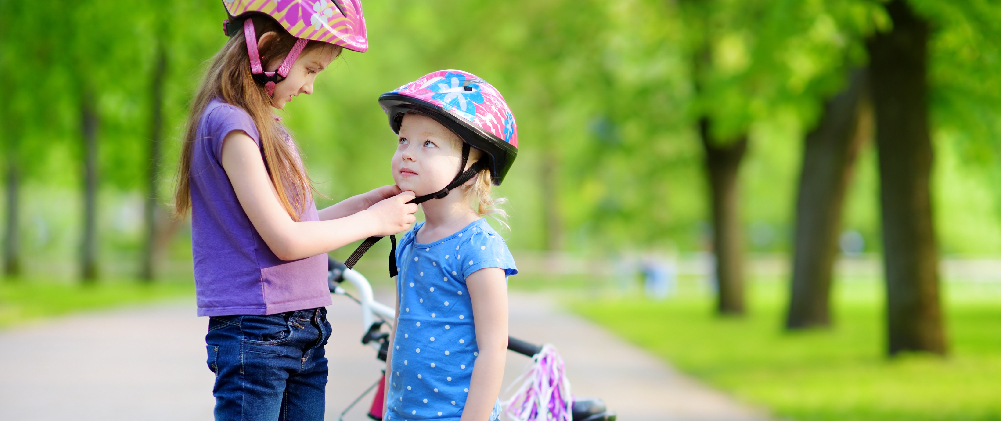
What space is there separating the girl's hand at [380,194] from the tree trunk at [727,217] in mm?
14888

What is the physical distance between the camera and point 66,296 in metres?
19.4

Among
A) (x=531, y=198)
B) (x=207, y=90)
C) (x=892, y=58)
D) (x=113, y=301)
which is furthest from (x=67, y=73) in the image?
(x=531, y=198)

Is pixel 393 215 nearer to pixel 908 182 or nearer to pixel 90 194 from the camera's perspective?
pixel 908 182

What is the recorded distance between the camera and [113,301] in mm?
18797

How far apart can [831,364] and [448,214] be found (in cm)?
876

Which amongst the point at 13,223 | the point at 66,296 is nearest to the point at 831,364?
the point at 66,296

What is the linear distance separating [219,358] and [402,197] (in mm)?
578

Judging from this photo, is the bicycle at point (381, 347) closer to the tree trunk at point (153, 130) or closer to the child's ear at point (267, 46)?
the child's ear at point (267, 46)

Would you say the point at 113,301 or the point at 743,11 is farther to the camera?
the point at 113,301

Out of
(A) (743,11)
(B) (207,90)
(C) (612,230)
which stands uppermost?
(A) (743,11)

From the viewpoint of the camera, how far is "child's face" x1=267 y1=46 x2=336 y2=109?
2.56m

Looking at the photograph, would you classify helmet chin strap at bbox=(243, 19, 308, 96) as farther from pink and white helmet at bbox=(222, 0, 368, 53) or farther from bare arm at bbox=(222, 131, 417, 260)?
bare arm at bbox=(222, 131, 417, 260)

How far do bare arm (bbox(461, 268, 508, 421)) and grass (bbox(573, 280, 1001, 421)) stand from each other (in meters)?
5.55

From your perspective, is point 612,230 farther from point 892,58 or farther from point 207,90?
point 207,90
